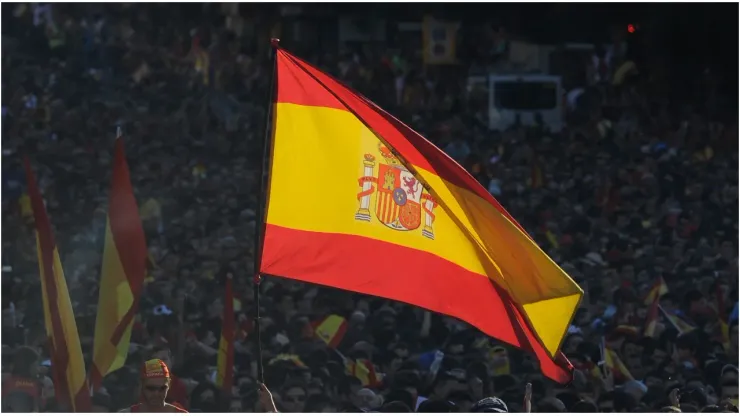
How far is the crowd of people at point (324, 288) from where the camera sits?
945cm

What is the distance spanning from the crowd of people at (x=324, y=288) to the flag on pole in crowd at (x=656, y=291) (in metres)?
0.09

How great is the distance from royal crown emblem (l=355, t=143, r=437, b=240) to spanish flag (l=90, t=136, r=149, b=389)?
154 centimetres

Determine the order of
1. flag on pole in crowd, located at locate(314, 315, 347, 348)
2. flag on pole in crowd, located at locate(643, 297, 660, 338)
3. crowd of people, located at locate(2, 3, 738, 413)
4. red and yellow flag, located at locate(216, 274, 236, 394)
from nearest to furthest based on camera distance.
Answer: red and yellow flag, located at locate(216, 274, 236, 394), crowd of people, located at locate(2, 3, 738, 413), flag on pole in crowd, located at locate(314, 315, 347, 348), flag on pole in crowd, located at locate(643, 297, 660, 338)

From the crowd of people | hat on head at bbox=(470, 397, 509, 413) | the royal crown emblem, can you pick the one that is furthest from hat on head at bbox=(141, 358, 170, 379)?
the royal crown emblem

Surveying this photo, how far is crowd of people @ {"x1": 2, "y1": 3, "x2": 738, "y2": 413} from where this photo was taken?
31.0ft

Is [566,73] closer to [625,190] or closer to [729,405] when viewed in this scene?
[625,190]

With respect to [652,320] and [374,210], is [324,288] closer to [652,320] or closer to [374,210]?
[652,320]

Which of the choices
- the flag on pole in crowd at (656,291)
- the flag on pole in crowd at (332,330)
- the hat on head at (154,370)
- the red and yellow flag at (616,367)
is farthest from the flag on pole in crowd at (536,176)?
the hat on head at (154,370)

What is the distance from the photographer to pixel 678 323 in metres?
11.5

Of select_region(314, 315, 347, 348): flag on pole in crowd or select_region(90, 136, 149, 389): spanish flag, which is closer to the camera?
select_region(90, 136, 149, 389): spanish flag

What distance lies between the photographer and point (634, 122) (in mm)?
20781

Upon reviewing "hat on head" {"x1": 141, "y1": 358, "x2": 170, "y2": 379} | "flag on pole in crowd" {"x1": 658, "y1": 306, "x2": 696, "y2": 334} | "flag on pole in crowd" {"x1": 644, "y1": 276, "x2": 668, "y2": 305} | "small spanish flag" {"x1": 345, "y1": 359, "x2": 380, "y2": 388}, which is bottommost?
"small spanish flag" {"x1": 345, "y1": 359, "x2": 380, "y2": 388}

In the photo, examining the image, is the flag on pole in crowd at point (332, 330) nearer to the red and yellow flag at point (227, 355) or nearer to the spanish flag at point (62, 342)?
the red and yellow flag at point (227, 355)

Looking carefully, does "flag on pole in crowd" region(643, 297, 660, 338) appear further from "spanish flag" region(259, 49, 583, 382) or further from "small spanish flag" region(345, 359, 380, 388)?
"spanish flag" region(259, 49, 583, 382)
